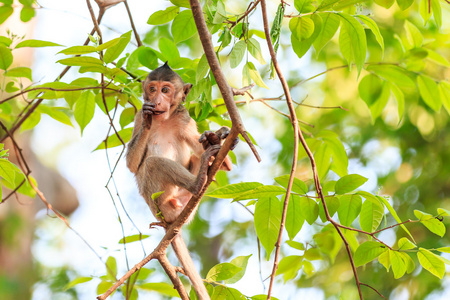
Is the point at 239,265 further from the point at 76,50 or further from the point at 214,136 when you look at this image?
the point at 76,50

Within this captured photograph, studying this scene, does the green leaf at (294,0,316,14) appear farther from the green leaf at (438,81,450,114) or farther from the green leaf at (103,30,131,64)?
the green leaf at (438,81,450,114)

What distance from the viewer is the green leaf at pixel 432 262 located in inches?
119

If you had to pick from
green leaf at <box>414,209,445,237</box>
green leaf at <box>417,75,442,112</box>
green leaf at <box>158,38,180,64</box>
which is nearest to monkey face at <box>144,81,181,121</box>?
green leaf at <box>158,38,180,64</box>

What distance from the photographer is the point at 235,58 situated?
2939 mm

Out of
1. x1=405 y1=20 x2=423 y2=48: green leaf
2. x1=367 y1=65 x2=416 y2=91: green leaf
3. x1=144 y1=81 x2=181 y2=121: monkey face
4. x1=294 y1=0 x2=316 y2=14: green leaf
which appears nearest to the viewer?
x1=294 y1=0 x2=316 y2=14: green leaf

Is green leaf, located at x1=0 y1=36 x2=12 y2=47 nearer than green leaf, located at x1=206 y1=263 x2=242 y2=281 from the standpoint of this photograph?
No

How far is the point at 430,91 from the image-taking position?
4309 mm

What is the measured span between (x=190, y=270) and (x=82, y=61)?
1886mm

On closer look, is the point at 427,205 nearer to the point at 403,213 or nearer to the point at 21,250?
the point at 403,213

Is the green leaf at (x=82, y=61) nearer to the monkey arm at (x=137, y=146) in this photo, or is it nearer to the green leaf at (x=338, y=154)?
the monkey arm at (x=137, y=146)

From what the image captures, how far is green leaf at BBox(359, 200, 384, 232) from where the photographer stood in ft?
10.5

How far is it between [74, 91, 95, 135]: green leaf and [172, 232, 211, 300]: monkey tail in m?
1.28

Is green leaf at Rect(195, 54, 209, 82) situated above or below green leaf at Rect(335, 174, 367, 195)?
above

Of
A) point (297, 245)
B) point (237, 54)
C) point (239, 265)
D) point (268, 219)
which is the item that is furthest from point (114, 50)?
point (297, 245)
